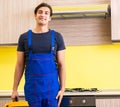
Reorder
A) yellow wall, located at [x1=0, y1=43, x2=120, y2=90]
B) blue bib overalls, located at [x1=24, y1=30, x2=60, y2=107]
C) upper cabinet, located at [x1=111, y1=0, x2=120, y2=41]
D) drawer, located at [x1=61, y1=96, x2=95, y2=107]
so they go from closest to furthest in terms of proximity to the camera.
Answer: blue bib overalls, located at [x1=24, y1=30, x2=60, y2=107]
drawer, located at [x1=61, y1=96, x2=95, y2=107]
upper cabinet, located at [x1=111, y1=0, x2=120, y2=41]
yellow wall, located at [x1=0, y1=43, x2=120, y2=90]

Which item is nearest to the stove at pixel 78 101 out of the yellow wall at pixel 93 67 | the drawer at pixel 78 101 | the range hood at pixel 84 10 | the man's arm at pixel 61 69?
the drawer at pixel 78 101

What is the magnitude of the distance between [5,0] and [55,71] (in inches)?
61.9

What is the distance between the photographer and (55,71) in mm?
2123

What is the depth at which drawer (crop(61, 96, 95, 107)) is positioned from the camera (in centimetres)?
307

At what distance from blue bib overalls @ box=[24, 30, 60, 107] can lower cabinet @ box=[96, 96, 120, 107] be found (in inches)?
45.1

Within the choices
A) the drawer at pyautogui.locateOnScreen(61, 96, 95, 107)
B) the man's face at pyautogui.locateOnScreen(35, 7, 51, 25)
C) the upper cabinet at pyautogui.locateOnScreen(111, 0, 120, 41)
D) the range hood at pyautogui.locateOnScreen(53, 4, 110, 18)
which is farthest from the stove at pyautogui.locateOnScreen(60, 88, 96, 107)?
the man's face at pyautogui.locateOnScreen(35, 7, 51, 25)

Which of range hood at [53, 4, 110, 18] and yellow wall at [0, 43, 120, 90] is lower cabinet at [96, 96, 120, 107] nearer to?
yellow wall at [0, 43, 120, 90]

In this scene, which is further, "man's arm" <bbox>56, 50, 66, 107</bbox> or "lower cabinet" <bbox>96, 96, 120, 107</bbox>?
"lower cabinet" <bbox>96, 96, 120, 107</bbox>

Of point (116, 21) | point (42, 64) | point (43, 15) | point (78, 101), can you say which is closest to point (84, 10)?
point (116, 21)

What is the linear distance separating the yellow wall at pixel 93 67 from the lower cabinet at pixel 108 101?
1.41 ft

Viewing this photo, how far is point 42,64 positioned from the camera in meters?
2.11

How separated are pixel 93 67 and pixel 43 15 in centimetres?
164

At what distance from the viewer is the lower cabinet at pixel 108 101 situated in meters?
3.12

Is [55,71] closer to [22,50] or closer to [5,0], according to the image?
[22,50]
